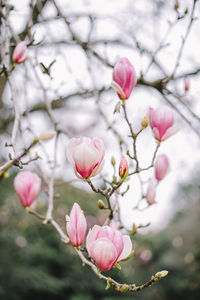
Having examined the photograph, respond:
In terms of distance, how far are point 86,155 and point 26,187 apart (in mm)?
274

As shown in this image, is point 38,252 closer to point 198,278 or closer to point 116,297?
point 116,297

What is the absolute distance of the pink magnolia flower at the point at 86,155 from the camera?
28.2 inches

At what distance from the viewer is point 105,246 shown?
647mm

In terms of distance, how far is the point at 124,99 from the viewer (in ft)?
2.85

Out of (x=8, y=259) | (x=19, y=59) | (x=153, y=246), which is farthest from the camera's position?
(x=153, y=246)

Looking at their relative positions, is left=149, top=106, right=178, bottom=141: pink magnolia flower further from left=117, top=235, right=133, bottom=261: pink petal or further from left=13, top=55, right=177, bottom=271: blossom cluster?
left=117, top=235, right=133, bottom=261: pink petal

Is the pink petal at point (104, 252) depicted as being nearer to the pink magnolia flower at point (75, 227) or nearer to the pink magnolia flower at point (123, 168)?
the pink magnolia flower at point (75, 227)

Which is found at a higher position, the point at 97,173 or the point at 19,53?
the point at 19,53

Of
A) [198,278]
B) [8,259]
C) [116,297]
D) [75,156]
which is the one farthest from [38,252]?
[75,156]

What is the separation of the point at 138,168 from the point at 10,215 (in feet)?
9.54

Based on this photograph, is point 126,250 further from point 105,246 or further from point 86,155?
point 86,155

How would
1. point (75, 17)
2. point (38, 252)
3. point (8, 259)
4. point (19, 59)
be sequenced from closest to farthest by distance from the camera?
1. point (19, 59)
2. point (75, 17)
3. point (8, 259)
4. point (38, 252)

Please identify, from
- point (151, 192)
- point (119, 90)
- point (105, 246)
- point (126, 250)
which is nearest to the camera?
point (105, 246)

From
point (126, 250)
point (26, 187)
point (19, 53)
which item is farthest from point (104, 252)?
point (19, 53)
